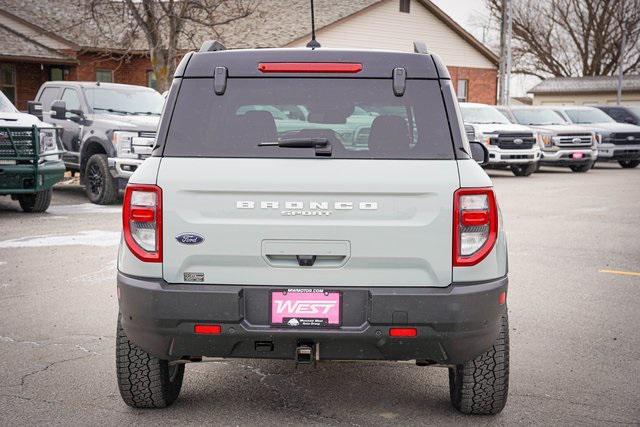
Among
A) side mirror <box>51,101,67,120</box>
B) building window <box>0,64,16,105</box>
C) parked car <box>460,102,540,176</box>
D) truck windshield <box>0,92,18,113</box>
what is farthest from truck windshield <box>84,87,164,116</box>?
building window <box>0,64,16,105</box>

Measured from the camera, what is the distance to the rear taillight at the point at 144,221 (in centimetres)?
392

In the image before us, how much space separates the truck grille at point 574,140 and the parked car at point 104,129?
1211 centimetres

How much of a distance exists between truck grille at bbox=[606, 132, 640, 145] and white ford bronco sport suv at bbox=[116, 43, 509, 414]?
77.9 ft

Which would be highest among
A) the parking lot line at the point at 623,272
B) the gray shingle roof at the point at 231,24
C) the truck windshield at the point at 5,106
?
the gray shingle roof at the point at 231,24

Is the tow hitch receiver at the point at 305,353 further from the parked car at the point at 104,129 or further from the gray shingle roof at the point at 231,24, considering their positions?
the gray shingle roof at the point at 231,24

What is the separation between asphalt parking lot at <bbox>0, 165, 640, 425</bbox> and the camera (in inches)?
177

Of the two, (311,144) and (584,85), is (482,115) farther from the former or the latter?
(584,85)

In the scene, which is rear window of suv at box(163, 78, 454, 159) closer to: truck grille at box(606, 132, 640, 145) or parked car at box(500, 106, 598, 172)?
parked car at box(500, 106, 598, 172)

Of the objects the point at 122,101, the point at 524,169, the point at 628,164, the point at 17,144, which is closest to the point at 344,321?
the point at 17,144

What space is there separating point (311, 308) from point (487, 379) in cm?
106

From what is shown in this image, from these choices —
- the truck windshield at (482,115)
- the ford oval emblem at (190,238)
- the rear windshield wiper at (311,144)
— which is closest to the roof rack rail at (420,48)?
the rear windshield wiper at (311,144)

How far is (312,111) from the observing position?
14.1 feet

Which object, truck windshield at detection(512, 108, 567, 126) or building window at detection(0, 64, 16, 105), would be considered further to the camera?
building window at detection(0, 64, 16, 105)

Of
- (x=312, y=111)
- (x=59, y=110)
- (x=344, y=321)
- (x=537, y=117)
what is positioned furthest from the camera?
(x=537, y=117)
